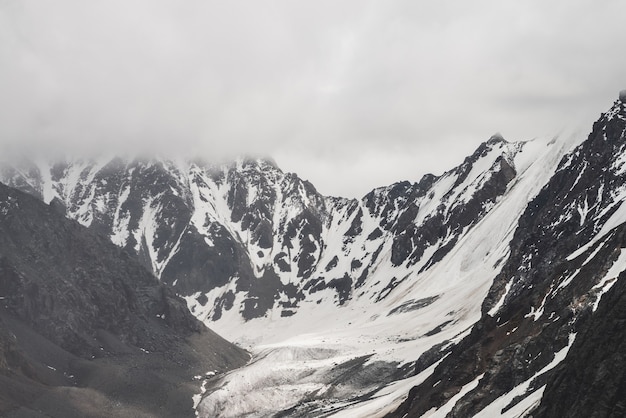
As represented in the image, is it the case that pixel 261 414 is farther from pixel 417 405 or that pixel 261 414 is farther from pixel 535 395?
pixel 535 395

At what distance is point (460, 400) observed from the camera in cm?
7669

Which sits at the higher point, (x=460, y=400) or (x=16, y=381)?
(x=16, y=381)

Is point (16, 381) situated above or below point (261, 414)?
above

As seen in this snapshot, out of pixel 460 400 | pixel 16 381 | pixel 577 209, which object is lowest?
pixel 460 400

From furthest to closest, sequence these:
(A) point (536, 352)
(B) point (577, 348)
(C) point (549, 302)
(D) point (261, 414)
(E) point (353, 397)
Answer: (D) point (261, 414) → (E) point (353, 397) → (C) point (549, 302) → (A) point (536, 352) → (B) point (577, 348)

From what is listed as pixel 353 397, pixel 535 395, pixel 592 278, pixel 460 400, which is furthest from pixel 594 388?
pixel 353 397

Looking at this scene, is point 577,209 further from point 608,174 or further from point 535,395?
point 535,395

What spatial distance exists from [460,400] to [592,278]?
20509mm

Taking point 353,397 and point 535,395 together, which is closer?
point 535,395

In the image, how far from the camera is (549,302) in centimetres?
8988

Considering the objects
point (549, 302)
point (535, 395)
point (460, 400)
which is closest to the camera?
point (535, 395)

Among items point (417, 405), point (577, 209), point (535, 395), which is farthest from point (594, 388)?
point (577, 209)

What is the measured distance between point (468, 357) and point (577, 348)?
47.8m

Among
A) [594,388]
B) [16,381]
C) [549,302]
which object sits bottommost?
[594,388]
